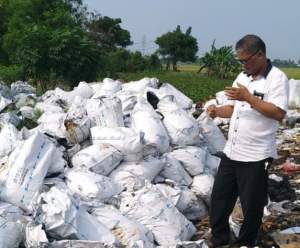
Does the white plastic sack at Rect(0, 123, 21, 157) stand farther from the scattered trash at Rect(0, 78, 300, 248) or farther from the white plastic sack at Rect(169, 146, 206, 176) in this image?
the white plastic sack at Rect(169, 146, 206, 176)

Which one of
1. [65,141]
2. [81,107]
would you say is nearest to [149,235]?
[65,141]

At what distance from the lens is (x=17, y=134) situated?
4477mm

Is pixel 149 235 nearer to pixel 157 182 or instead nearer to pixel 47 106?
pixel 157 182

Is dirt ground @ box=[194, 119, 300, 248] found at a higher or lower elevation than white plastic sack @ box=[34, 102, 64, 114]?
lower

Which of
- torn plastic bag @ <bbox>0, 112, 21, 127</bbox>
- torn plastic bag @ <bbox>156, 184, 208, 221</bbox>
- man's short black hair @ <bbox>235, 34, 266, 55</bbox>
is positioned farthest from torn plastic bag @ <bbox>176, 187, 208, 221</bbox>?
torn plastic bag @ <bbox>0, 112, 21, 127</bbox>

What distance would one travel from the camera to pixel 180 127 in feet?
15.8

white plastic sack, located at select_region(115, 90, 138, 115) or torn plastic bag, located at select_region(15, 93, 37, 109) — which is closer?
white plastic sack, located at select_region(115, 90, 138, 115)

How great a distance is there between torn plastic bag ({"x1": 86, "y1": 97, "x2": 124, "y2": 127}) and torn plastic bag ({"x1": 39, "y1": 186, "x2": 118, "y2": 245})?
1360 mm

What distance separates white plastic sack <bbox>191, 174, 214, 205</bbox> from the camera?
14.7ft

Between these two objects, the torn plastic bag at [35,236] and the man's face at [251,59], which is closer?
the torn plastic bag at [35,236]

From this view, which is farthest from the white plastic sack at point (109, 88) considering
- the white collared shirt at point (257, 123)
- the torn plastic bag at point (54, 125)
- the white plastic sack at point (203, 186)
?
the white collared shirt at point (257, 123)

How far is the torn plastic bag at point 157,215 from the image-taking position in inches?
144

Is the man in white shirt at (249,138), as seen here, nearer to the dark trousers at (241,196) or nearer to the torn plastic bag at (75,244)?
the dark trousers at (241,196)

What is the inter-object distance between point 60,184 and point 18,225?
0.60 metres
